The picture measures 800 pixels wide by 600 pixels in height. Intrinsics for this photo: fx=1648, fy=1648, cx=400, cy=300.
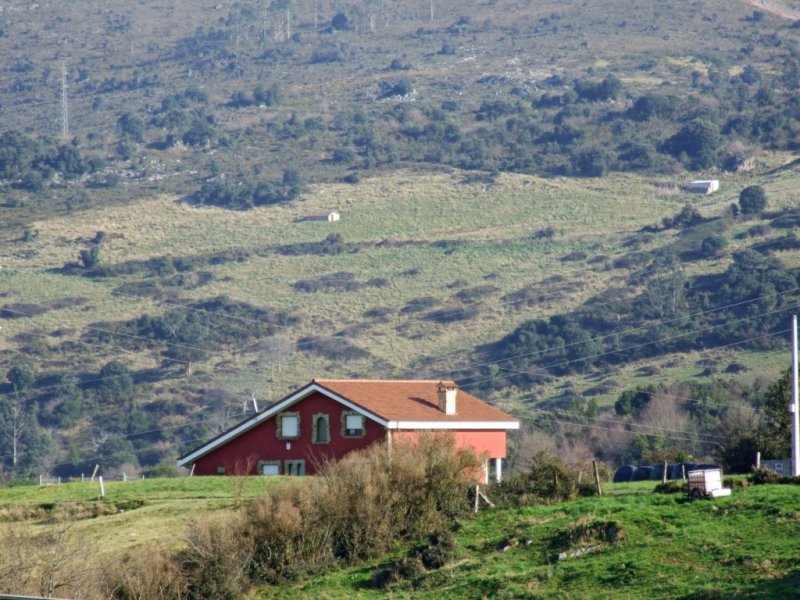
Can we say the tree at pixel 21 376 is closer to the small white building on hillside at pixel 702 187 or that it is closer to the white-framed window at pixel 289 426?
the small white building on hillside at pixel 702 187

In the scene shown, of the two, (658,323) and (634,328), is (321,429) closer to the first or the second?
(658,323)

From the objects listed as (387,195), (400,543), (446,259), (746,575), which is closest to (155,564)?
(400,543)

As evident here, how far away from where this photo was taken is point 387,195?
19475 cm

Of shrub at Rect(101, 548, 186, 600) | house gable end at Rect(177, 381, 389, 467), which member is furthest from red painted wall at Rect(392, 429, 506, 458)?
shrub at Rect(101, 548, 186, 600)

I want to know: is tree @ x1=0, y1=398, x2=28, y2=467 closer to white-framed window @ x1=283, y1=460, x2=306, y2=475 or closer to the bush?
white-framed window @ x1=283, y1=460, x2=306, y2=475

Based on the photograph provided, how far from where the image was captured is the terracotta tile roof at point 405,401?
54.6m

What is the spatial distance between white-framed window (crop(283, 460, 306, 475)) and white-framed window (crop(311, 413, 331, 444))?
0.92 m

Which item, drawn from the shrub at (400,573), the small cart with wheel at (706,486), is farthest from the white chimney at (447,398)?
the small cart with wheel at (706,486)

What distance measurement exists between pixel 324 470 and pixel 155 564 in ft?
25.1

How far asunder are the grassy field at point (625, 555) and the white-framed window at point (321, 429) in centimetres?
1540

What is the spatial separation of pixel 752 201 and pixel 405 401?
4871 inches

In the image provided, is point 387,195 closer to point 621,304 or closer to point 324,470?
point 621,304

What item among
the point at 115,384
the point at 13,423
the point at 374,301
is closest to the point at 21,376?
the point at 115,384

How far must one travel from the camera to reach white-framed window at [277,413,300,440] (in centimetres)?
5625
